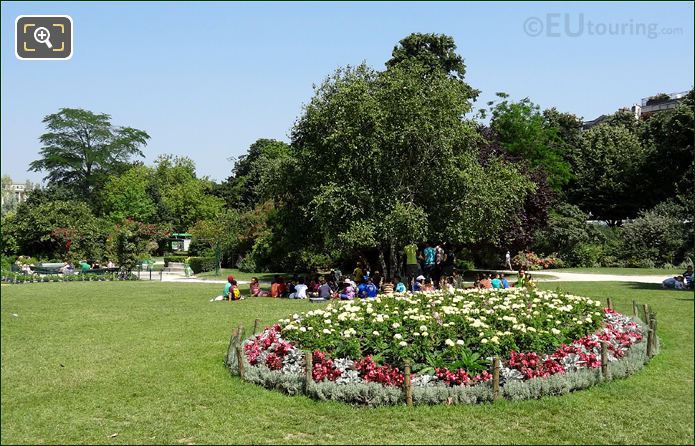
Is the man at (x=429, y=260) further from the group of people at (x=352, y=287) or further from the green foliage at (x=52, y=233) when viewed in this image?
the green foliage at (x=52, y=233)

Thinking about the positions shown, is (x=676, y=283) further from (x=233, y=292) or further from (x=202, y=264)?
(x=202, y=264)

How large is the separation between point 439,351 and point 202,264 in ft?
121

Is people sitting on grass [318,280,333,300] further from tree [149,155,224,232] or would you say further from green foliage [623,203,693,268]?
tree [149,155,224,232]

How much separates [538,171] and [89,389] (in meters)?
31.9

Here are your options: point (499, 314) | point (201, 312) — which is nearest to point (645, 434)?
point (499, 314)

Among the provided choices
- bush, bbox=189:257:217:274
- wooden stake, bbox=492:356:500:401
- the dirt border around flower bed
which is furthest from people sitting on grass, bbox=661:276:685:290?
bush, bbox=189:257:217:274

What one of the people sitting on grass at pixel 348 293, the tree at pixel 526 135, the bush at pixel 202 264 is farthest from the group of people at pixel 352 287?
the tree at pixel 526 135

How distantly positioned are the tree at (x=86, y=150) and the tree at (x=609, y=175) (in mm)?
45277

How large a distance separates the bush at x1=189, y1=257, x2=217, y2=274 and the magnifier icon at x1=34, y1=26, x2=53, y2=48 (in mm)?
41445

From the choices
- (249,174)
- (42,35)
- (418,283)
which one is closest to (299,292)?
(418,283)

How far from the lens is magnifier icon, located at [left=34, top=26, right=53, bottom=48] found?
3.68m

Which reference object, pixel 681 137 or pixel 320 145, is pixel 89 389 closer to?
pixel 320 145

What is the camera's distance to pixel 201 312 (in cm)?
1953

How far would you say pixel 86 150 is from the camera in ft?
216
